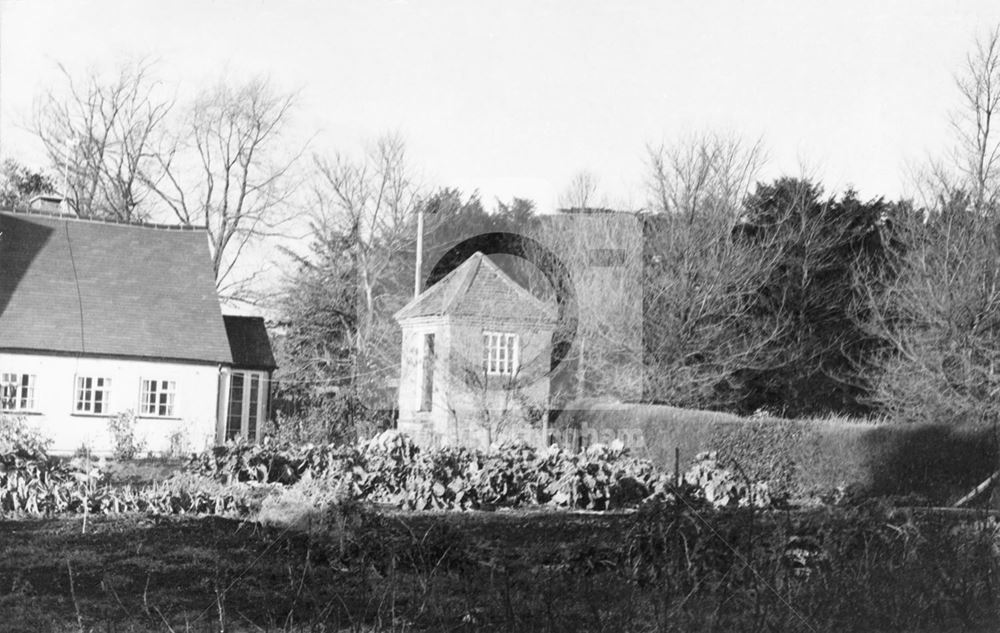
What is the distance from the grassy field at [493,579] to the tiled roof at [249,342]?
7.08 meters

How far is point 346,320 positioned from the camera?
597 inches

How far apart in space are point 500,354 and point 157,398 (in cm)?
368

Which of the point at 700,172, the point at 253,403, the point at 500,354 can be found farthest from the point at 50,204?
the point at 700,172

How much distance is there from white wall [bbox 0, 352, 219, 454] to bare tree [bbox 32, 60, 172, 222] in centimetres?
157

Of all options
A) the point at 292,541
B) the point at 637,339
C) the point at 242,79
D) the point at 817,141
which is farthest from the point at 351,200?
the point at 292,541

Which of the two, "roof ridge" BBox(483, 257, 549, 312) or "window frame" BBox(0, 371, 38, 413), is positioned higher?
"roof ridge" BBox(483, 257, 549, 312)

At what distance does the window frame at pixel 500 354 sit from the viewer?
13.0 m

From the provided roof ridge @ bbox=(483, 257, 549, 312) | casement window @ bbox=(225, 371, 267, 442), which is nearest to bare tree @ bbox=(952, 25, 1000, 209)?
roof ridge @ bbox=(483, 257, 549, 312)

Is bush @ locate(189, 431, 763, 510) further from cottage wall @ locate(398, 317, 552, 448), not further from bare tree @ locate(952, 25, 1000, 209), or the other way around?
bare tree @ locate(952, 25, 1000, 209)

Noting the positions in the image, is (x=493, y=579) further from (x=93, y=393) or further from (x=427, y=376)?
(x=427, y=376)

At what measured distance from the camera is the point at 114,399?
1199 centimetres

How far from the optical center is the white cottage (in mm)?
11125

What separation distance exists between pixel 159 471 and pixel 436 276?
5469 mm

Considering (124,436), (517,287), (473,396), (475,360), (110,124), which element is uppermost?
(110,124)
